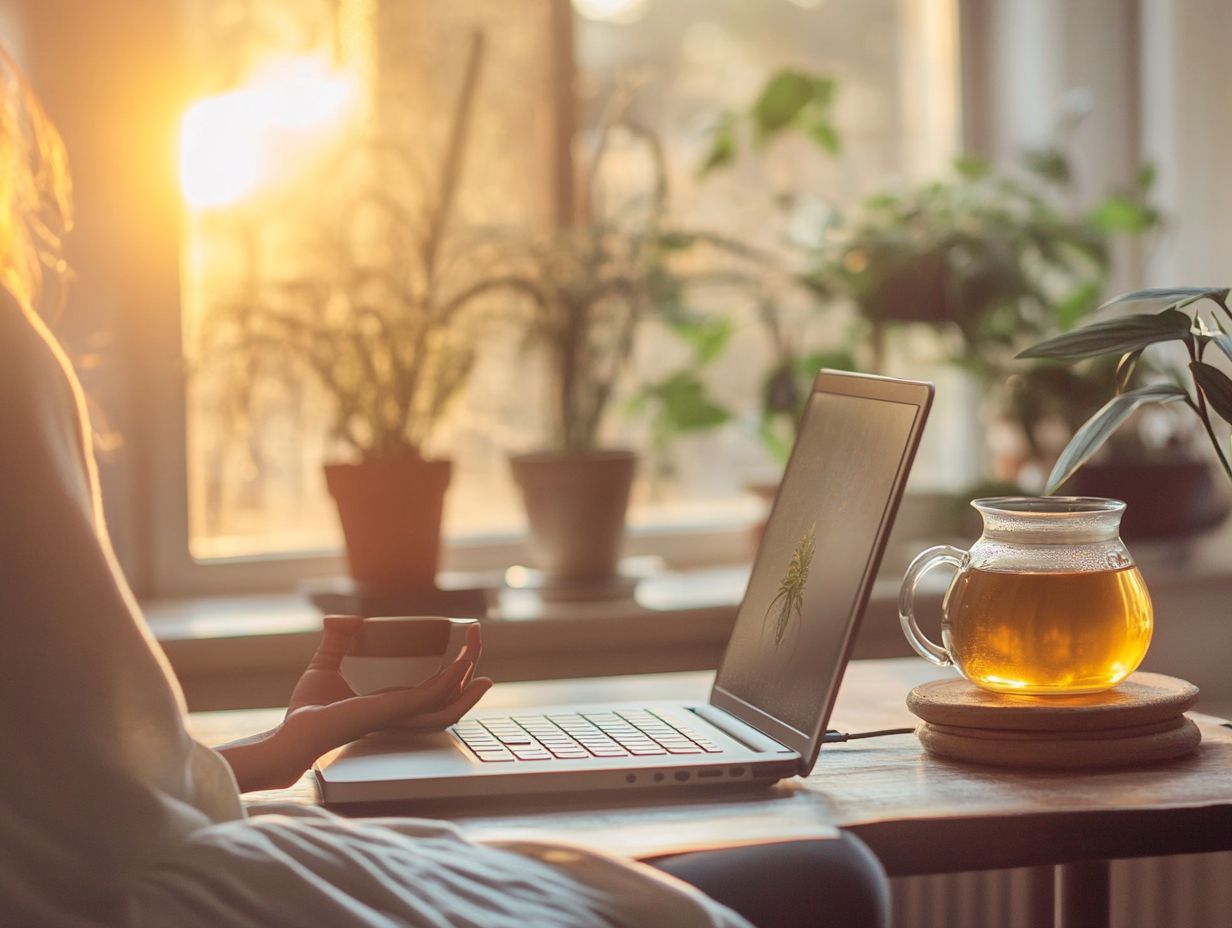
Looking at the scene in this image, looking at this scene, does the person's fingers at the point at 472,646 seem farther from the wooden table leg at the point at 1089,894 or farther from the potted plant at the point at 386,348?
the potted plant at the point at 386,348

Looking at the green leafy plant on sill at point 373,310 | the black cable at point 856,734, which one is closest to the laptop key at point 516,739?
the black cable at point 856,734

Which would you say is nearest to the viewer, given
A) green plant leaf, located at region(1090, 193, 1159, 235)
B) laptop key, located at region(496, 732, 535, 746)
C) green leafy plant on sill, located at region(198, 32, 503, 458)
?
laptop key, located at region(496, 732, 535, 746)

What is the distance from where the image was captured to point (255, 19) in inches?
88.0

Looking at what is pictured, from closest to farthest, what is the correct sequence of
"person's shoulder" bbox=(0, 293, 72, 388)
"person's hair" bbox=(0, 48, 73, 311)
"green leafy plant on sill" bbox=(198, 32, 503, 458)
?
"person's shoulder" bbox=(0, 293, 72, 388), "person's hair" bbox=(0, 48, 73, 311), "green leafy plant on sill" bbox=(198, 32, 503, 458)

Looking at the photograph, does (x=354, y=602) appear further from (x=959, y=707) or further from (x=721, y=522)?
(x=959, y=707)

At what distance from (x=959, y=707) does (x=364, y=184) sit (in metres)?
1.49

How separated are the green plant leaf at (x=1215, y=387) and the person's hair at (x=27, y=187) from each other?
37.5 inches

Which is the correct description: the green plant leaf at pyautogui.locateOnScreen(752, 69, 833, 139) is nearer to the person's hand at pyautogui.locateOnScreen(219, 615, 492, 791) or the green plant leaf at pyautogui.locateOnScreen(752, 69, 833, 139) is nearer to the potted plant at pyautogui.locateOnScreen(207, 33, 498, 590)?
the potted plant at pyautogui.locateOnScreen(207, 33, 498, 590)

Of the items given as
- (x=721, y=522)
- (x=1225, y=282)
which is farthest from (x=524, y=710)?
(x=1225, y=282)

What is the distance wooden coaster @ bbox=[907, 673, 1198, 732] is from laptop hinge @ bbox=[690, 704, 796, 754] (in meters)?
0.12

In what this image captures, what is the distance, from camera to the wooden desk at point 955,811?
2.93ft

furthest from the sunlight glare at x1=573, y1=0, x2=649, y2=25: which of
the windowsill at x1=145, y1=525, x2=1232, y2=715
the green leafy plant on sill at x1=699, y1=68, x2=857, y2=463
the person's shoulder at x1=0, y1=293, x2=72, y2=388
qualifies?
the person's shoulder at x1=0, y1=293, x2=72, y2=388

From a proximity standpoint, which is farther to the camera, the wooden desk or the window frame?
the window frame

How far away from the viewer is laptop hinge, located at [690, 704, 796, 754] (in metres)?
1.03
